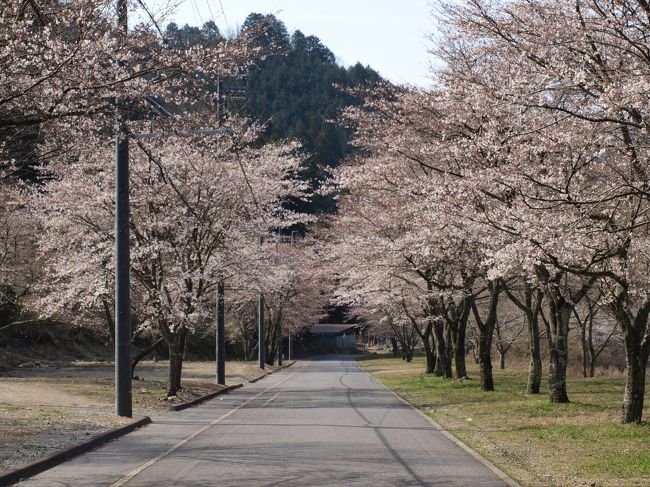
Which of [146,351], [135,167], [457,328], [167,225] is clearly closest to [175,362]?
[167,225]

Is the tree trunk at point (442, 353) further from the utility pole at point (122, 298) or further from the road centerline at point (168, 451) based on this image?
the utility pole at point (122, 298)

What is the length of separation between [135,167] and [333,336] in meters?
91.4

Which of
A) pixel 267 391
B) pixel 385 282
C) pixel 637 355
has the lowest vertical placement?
pixel 267 391

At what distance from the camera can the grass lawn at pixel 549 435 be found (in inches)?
424

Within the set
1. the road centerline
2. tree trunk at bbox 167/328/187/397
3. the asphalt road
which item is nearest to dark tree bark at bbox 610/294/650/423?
the asphalt road

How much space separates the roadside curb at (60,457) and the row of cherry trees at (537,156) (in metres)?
7.55

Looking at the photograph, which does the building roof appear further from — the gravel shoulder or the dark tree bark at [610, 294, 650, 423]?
the dark tree bark at [610, 294, 650, 423]

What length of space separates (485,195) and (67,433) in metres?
9.28

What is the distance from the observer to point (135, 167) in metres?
25.4

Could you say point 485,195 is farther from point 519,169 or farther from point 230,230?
point 230,230

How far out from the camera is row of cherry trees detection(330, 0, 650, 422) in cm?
1201

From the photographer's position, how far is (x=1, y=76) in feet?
30.7

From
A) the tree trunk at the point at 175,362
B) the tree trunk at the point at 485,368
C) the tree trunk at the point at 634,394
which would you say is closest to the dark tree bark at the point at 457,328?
the tree trunk at the point at 485,368

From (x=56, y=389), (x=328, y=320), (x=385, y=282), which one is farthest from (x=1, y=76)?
(x=328, y=320)
